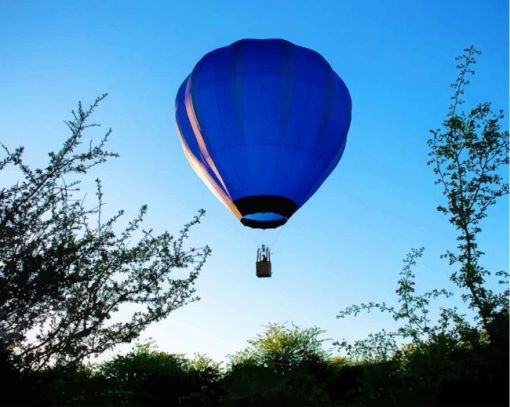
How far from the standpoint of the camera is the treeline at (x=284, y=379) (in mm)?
7566

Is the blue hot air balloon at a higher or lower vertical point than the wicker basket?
higher

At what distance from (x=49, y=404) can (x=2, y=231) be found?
2.70 m

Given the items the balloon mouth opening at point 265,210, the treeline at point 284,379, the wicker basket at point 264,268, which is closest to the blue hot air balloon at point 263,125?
the balloon mouth opening at point 265,210

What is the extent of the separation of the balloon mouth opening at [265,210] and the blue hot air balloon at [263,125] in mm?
30

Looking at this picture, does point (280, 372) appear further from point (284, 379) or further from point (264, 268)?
point (264, 268)

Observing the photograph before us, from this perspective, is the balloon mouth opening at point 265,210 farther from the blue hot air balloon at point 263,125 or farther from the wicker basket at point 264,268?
the wicker basket at point 264,268

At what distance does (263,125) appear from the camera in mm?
15234

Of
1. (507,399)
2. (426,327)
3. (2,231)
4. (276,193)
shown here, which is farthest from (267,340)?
(2,231)

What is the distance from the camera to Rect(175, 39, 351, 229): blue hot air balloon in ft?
50.0

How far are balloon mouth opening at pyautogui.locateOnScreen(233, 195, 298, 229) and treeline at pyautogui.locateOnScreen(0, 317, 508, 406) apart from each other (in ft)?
16.5

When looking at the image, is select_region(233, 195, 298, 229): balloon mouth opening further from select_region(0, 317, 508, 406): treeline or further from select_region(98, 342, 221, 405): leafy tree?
select_region(98, 342, 221, 405): leafy tree

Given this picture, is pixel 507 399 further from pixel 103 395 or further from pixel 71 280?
pixel 103 395

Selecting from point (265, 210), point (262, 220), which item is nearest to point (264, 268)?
point (262, 220)

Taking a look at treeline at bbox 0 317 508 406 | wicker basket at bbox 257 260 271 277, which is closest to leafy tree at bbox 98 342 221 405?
treeline at bbox 0 317 508 406
